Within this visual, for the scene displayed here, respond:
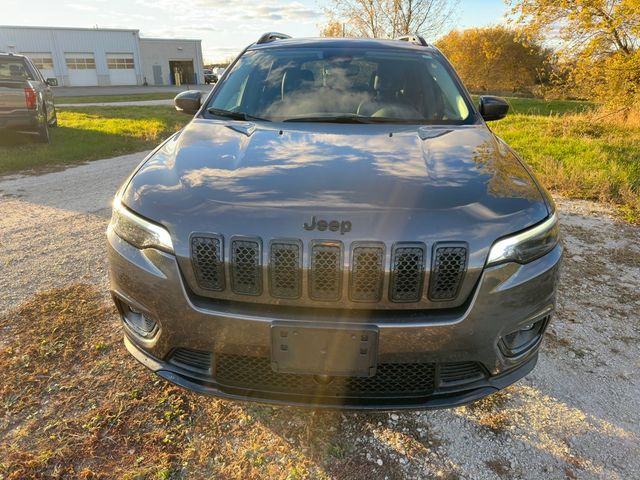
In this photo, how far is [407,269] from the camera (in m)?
1.64

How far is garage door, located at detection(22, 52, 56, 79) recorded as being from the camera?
45.2 meters

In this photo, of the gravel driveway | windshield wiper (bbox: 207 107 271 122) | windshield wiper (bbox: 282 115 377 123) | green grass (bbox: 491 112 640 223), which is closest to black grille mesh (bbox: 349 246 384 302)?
the gravel driveway

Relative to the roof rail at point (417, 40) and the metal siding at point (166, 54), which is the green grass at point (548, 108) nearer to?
the roof rail at point (417, 40)

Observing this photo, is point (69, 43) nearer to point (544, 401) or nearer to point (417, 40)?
point (417, 40)

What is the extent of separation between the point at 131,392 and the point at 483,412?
5.73 ft

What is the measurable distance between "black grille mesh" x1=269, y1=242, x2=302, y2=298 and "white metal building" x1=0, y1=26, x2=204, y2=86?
169 feet

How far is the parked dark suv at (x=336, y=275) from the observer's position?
5.40 feet

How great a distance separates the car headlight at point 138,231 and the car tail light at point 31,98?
302 inches

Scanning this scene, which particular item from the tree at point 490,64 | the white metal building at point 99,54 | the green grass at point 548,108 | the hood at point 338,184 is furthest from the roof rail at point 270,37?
the white metal building at point 99,54

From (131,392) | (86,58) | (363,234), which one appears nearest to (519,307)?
(363,234)

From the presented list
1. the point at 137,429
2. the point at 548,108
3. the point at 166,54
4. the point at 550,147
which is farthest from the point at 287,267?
the point at 166,54

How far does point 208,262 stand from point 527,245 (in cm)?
123

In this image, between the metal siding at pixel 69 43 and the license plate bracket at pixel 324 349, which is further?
the metal siding at pixel 69 43

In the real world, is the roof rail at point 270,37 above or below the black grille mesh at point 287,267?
above
